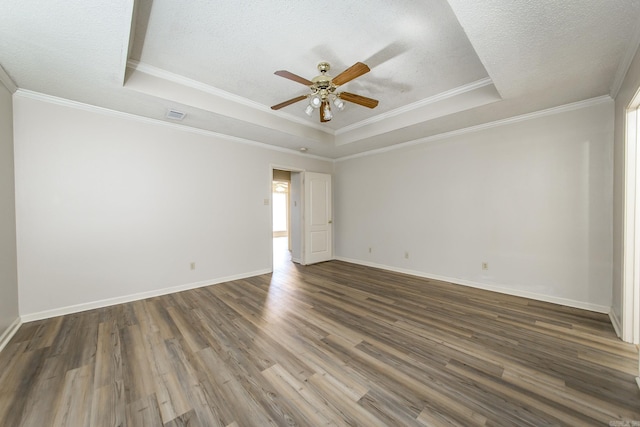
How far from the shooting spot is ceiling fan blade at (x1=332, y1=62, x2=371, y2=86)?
1913 mm

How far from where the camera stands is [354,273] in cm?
453

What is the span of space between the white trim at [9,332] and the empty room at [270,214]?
58mm

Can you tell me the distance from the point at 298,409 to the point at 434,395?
888 mm

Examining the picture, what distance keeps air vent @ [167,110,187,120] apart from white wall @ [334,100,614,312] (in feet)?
11.5

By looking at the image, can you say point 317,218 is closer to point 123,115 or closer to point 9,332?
point 123,115

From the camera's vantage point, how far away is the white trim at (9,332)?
6.93 feet

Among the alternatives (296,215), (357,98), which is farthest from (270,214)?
(357,98)

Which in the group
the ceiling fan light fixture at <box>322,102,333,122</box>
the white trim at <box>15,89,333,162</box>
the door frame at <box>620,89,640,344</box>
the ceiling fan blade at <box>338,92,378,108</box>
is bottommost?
the door frame at <box>620,89,640,344</box>

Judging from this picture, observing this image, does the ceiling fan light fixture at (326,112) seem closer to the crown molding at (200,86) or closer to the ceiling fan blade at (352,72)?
the ceiling fan blade at (352,72)

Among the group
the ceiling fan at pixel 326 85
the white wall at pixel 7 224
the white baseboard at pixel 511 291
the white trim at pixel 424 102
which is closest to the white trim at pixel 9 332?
the white wall at pixel 7 224

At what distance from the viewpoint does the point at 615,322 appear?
2396 millimetres

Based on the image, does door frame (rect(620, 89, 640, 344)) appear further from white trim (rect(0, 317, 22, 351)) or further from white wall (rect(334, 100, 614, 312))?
white trim (rect(0, 317, 22, 351))

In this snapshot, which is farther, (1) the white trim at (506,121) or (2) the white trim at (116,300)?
(1) the white trim at (506,121)

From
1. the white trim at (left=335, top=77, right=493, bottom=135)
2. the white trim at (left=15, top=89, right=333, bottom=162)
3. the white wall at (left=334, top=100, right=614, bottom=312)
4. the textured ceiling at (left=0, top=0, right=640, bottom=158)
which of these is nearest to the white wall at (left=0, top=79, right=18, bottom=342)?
the white trim at (left=15, top=89, right=333, bottom=162)
